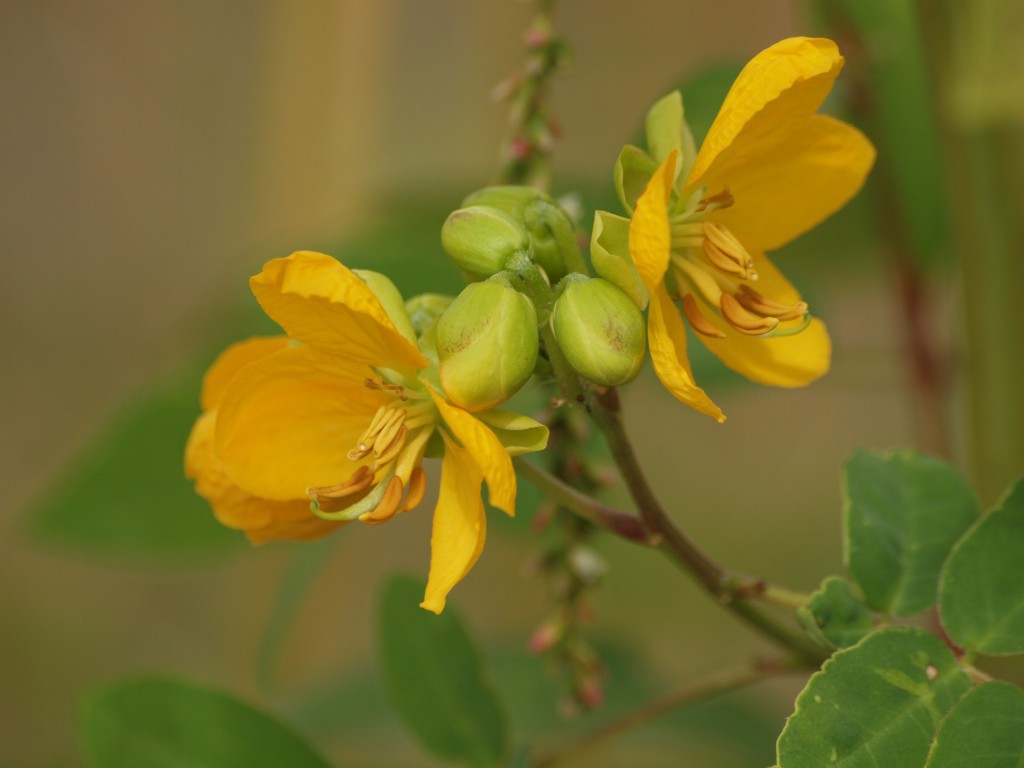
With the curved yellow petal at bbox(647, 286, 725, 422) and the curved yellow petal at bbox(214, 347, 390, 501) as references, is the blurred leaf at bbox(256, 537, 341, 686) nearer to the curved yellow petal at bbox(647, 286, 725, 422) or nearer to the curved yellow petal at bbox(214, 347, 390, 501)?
the curved yellow petal at bbox(214, 347, 390, 501)

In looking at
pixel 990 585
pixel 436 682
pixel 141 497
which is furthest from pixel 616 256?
pixel 141 497

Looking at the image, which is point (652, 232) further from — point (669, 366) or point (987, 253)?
point (987, 253)

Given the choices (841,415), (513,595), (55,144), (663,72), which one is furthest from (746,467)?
(55,144)

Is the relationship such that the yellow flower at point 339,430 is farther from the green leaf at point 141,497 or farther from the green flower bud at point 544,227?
the green leaf at point 141,497

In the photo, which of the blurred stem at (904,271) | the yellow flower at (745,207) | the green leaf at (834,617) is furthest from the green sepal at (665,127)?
the blurred stem at (904,271)

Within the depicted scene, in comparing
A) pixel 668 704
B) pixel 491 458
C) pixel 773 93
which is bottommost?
pixel 668 704

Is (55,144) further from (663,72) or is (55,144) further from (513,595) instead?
(513,595)
